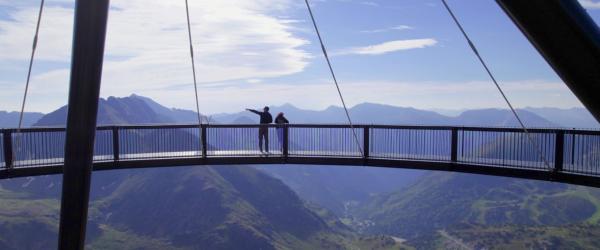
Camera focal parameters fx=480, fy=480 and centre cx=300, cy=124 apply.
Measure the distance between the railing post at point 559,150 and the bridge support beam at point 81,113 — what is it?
14.0m

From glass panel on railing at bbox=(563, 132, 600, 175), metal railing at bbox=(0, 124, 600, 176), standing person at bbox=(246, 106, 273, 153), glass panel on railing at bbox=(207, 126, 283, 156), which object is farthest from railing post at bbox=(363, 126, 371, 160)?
glass panel on railing at bbox=(563, 132, 600, 175)

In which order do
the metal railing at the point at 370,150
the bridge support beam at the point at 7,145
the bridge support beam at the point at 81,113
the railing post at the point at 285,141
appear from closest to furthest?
the bridge support beam at the point at 81,113, the metal railing at the point at 370,150, the bridge support beam at the point at 7,145, the railing post at the point at 285,141

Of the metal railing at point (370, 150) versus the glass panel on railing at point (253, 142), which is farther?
the glass panel on railing at point (253, 142)

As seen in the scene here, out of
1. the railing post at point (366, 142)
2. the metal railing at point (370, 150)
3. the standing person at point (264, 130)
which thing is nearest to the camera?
the metal railing at point (370, 150)

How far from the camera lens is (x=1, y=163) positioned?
1628 cm

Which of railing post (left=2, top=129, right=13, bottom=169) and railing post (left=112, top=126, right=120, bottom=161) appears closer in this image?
railing post (left=2, top=129, right=13, bottom=169)

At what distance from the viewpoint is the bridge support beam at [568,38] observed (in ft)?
8.38

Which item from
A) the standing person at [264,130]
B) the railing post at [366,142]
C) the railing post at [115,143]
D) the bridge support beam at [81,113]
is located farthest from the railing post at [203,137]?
the bridge support beam at [81,113]

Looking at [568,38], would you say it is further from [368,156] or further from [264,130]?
[264,130]

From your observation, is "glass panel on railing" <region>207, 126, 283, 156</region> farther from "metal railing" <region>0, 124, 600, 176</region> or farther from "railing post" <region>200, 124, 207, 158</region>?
"railing post" <region>200, 124, 207, 158</region>

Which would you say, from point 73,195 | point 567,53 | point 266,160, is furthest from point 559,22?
point 266,160

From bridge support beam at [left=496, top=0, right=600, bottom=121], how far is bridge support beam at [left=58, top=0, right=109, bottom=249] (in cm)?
470

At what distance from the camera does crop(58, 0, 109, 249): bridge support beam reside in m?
5.63

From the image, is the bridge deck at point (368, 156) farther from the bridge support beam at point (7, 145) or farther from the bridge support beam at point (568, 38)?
the bridge support beam at point (568, 38)
